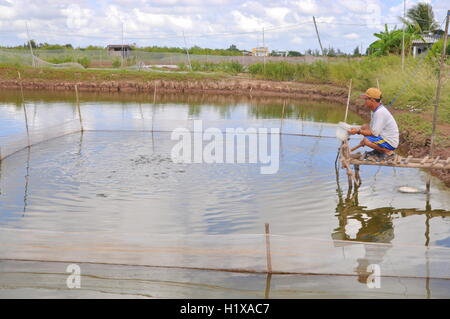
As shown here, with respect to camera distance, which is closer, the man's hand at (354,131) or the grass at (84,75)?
the man's hand at (354,131)

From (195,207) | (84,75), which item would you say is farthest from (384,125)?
(84,75)

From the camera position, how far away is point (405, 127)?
1453 cm

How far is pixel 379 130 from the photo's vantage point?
800 cm

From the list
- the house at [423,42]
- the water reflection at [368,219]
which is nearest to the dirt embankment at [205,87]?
the house at [423,42]

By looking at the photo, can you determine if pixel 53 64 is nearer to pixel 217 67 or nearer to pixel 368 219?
pixel 217 67

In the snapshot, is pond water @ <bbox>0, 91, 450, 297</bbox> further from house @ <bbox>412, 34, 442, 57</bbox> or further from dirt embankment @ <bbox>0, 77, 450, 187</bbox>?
house @ <bbox>412, 34, 442, 57</bbox>

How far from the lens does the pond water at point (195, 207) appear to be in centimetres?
530

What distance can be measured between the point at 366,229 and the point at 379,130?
5.46 ft

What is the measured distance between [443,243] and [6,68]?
1267 inches

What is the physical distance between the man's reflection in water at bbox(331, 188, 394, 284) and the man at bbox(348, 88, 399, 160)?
0.92 m

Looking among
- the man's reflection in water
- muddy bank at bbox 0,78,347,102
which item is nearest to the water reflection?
the man's reflection in water

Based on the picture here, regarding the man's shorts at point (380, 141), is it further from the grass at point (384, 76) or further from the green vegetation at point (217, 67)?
Answer: the green vegetation at point (217, 67)
